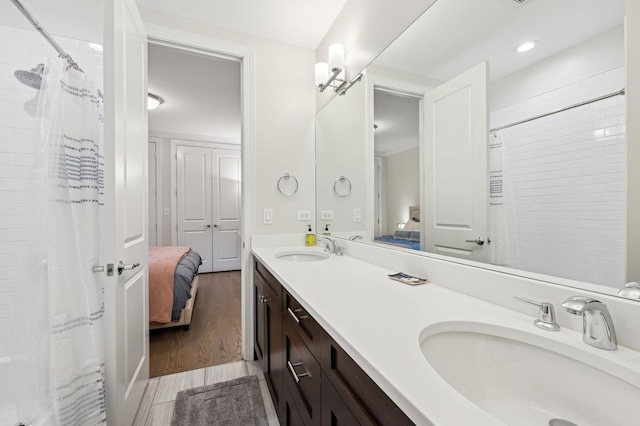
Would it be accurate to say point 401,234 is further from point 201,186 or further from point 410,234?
point 201,186

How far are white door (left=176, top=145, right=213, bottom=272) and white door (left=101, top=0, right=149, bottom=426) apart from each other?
3.33 m

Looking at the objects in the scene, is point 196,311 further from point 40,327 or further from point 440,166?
point 440,166

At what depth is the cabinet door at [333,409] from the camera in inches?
23.7

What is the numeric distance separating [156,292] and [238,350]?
0.92 metres

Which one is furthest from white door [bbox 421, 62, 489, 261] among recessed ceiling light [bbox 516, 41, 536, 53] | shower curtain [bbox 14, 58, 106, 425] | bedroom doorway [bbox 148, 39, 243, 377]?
bedroom doorway [bbox 148, 39, 243, 377]

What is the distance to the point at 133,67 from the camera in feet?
4.49

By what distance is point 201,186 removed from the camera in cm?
475

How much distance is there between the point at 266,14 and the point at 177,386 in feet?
8.39

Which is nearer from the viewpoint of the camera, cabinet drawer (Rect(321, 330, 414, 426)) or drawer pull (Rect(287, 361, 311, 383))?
cabinet drawer (Rect(321, 330, 414, 426))

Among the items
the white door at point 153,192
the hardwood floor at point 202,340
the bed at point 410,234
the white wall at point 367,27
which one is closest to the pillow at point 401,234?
the bed at point 410,234

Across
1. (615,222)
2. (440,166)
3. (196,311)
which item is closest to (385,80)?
(440,166)

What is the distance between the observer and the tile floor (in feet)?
4.66

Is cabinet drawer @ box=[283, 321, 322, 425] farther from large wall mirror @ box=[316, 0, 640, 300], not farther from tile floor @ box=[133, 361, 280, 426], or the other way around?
large wall mirror @ box=[316, 0, 640, 300]

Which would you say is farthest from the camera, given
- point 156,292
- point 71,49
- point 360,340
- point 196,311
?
point 196,311
